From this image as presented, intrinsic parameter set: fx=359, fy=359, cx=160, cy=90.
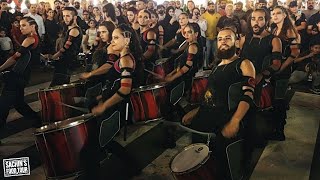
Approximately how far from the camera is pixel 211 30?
415 inches

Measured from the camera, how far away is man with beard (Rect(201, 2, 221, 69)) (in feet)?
34.4

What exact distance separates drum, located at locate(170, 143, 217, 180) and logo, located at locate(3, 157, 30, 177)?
7.37 feet

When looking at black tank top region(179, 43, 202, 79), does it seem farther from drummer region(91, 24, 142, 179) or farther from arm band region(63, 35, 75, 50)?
arm band region(63, 35, 75, 50)

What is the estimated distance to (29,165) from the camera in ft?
15.2

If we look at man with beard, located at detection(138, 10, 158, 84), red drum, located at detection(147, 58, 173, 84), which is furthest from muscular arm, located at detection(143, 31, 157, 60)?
red drum, located at detection(147, 58, 173, 84)

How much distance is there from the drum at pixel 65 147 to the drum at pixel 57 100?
1.46m

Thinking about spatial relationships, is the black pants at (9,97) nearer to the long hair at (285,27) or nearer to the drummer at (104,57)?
the drummer at (104,57)

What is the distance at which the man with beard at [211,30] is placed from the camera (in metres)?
10.5

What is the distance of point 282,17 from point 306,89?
13.1ft

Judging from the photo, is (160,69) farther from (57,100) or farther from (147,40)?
(57,100)

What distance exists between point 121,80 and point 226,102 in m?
1.18

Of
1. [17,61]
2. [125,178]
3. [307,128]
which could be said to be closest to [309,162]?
[307,128]

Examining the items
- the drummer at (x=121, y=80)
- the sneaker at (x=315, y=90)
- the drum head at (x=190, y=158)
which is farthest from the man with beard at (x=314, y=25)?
the drum head at (x=190, y=158)

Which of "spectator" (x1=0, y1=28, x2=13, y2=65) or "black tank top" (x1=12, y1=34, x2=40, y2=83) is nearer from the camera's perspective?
"black tank top" (x1=12, y1=34, x2=40, y2=83)
